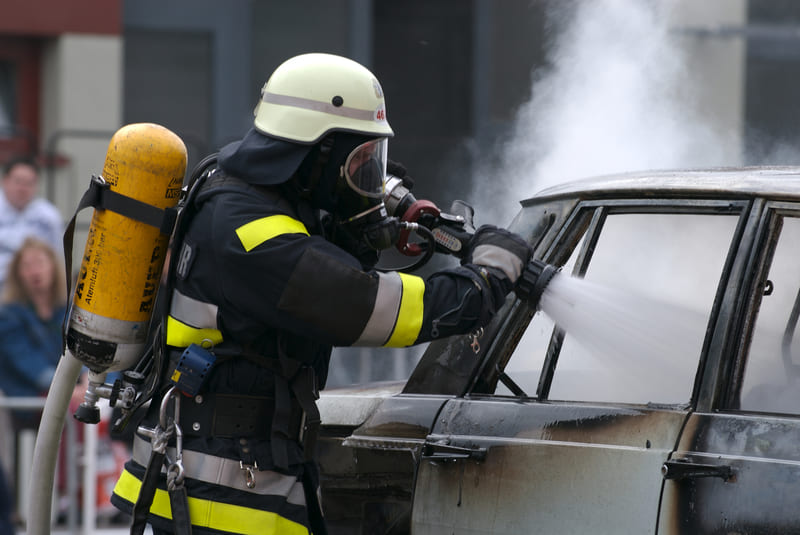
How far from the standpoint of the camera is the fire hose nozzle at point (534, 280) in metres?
2.92

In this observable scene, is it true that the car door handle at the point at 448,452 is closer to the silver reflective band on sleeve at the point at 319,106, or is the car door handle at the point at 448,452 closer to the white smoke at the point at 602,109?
the silver reflective band on sleeve at the point at 319,106

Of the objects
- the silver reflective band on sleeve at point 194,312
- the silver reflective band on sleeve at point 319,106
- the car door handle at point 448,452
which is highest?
the silver reflective band on sleeve at point 319,106

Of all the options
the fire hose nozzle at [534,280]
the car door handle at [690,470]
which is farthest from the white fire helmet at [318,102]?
the car door handle at [690,470]

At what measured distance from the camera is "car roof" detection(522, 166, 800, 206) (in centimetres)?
271

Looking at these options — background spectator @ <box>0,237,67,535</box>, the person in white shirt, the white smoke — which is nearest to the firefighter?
the white smoke

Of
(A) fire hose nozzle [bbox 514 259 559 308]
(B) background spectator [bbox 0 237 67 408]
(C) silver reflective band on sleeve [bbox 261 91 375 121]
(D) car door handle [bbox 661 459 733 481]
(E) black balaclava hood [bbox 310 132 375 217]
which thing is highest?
(C) silver reflective band on sleeve [bbox 261 91 375 121]

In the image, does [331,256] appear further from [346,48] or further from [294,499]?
[346,48]

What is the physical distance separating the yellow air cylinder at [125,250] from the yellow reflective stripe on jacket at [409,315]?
62 centimetres

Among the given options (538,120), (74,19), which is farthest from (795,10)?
(74,19)

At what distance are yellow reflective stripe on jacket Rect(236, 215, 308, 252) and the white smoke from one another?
323 cm

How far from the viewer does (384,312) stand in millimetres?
A: 2826

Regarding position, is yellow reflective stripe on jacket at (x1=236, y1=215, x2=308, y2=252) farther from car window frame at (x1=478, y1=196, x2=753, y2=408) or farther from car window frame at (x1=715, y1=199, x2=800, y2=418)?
car window frame at (x1=715, y1=199, x2=800, y2=418)

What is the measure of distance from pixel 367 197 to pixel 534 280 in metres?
0.44

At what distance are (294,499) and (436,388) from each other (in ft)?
1.62
